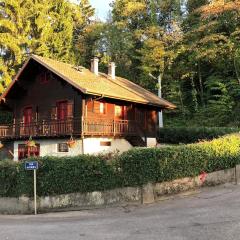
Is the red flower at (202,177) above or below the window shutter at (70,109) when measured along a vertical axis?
below

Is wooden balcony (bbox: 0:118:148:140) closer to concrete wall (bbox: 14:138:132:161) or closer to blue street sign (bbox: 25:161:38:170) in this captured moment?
concrete wall (bbox: 14:138:132:161)

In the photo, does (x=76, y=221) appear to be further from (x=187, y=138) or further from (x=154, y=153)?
(x=187, y=138)

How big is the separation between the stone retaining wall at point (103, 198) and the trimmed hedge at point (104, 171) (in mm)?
212

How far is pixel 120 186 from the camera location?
1822 cm

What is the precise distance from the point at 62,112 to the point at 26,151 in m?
4.07

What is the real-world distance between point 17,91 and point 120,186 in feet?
63.6

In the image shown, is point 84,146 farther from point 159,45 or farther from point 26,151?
point 159,45

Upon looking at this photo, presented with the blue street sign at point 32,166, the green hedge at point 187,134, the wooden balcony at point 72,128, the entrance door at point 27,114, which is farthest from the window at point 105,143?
the blue street sign at point 32,166

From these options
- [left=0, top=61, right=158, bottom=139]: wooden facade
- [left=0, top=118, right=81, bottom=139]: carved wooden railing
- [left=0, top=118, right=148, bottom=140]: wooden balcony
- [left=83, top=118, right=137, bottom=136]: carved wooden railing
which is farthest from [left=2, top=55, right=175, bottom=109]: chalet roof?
[left=0, top=118, right=81, bottom=139]: carved wooden railing

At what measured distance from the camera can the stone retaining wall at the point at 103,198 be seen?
59.4 feet

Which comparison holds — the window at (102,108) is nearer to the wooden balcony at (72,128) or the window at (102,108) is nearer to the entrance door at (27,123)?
the wooden balcony at (72,128)

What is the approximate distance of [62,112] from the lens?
31.8 metres

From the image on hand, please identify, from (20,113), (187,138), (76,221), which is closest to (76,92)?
(20,113)

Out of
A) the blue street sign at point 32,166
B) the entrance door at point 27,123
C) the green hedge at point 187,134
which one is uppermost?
the entrance door at point 27,123
